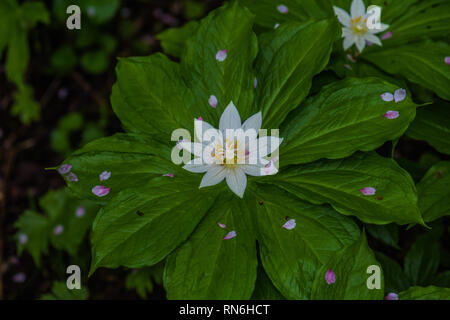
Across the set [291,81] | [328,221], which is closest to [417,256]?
[328,221]

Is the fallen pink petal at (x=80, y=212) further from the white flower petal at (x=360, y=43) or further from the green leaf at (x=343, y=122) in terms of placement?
the white flower petal at (x=360, y=43)

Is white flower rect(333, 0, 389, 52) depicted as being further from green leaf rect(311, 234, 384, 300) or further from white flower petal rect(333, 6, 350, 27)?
green leaf rect(311, 234, 384, 300)

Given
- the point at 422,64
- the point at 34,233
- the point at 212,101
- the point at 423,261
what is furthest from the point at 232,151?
the point at 34,233

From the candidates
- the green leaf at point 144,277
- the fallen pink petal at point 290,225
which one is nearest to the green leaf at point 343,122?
the fallen pink petal at point 290,225

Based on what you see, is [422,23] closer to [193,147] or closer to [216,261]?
[193,147]

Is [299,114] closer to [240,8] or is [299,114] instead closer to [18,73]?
[240,8]
